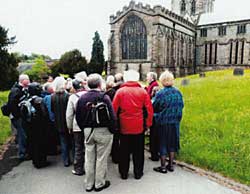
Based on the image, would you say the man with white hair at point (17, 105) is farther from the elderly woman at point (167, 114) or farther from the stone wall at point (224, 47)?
the stone wall at point (224, 47)

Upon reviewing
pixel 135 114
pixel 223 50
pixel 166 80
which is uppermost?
pixel 223 50

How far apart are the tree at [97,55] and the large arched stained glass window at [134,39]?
12330 mm

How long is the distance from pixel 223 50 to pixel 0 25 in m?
45.2

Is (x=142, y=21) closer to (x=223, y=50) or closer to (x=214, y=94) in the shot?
(x=223, y=50)

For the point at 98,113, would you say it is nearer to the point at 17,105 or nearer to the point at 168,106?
the point at 168,106

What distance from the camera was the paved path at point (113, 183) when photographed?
4478mm

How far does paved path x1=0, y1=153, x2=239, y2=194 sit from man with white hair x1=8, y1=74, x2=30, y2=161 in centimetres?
82

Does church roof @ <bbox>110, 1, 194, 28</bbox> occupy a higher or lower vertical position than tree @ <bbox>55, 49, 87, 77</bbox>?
higher

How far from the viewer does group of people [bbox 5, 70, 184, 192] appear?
14.7 feet

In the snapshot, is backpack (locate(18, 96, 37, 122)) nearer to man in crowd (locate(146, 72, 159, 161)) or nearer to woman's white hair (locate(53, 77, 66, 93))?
woman's white hair (locate(53, 77, 66, 93))

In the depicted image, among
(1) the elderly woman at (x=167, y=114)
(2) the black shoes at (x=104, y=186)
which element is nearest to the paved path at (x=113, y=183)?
(2) the black shoes at (x=104, y=186)

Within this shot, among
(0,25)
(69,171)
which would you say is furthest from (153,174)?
(0,25)

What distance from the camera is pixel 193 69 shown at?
2221 inches

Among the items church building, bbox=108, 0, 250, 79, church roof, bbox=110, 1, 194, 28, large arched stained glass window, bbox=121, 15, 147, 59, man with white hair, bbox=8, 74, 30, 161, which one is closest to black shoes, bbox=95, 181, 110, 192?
man with white hair, bbox=8, 74, 30, 161
